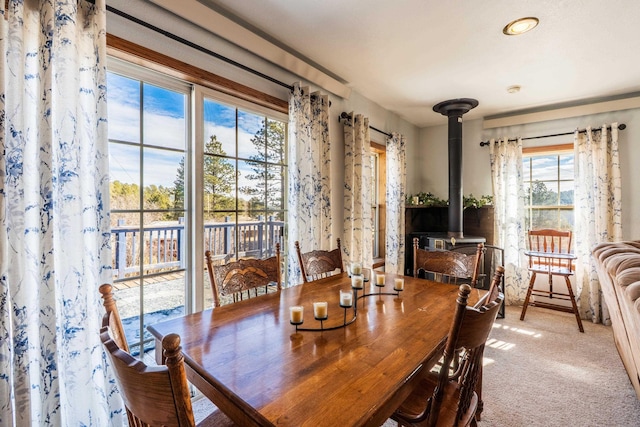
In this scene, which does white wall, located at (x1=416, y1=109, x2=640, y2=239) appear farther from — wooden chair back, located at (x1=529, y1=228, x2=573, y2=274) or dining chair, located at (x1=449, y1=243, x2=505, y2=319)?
dining chair, located at (x1=449, y1=243, x2=505, y2=319)

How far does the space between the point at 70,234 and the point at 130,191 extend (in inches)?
19.3

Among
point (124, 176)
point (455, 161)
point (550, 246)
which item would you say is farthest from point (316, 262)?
point (550, 246)

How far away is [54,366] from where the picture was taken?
4.26 feet

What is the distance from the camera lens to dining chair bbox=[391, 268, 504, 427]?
936mm

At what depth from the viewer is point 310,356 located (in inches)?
40.9

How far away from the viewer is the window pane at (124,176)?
1.72 metres

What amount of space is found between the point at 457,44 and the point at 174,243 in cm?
255

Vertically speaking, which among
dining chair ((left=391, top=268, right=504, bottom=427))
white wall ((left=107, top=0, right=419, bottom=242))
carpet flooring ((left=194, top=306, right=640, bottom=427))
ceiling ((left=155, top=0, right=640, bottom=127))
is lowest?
carpet flooring ((left=194, top=306, right=640, bottom=427))

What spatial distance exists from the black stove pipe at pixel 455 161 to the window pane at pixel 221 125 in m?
2.62

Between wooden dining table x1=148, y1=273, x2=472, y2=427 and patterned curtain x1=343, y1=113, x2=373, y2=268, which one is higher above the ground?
patterned curtain x1=343, y1=113, x2=373, y2=268

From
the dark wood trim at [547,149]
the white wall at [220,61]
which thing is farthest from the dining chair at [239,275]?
the dark wood trim at [547,149]

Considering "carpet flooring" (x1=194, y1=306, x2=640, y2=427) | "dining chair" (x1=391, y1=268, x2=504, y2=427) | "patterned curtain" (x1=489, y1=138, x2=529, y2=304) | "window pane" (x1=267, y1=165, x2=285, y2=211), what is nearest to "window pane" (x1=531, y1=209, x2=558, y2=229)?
"patterned curtain" (x1=489, y1=138, x2=529, y2=304)

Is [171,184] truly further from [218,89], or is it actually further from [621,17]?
[621,17]

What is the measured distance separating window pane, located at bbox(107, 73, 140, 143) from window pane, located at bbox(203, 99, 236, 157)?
0.43m
